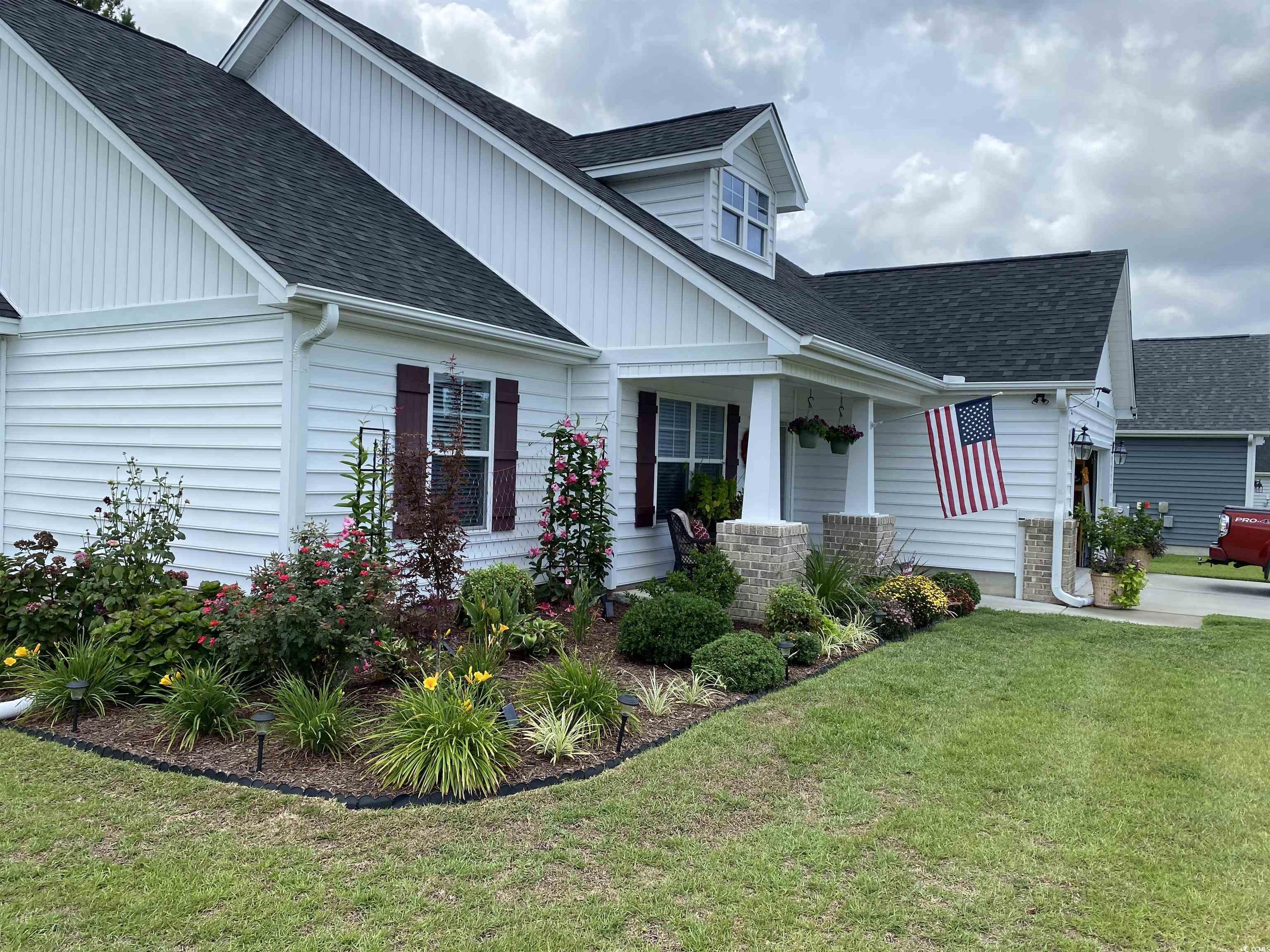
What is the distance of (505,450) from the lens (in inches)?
369

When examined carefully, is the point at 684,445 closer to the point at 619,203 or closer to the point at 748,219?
the point at 619,203

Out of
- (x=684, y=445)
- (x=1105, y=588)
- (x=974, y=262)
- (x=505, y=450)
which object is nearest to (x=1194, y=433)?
(x=974, y=262)

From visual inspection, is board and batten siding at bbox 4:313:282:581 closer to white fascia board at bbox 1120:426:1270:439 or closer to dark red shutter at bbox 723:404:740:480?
dark red shutter at bbox 723:404:740:480

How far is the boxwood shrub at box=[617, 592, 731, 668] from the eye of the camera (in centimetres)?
758

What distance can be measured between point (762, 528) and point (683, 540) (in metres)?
1.37

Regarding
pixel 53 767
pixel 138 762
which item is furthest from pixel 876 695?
pixel 53 767

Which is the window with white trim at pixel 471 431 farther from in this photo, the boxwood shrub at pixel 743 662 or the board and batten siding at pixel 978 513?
the board and batten siding at pixel 978 513

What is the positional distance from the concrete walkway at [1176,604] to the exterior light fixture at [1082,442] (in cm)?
207

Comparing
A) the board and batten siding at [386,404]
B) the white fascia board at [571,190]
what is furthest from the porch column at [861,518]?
the board and batten siding at [386,404]

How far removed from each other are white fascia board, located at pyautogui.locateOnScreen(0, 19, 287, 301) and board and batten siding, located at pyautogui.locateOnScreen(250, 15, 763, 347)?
343 centimetres

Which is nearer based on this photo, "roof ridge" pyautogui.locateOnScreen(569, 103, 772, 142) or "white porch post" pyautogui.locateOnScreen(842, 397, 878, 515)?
"roof ridge" pyautogui.locateOnScreen(569, 103, 772, 142)

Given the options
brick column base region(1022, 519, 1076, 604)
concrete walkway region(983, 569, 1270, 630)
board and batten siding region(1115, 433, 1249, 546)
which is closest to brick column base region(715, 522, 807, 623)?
concrete walkway region(983, 569, 1270, 630)

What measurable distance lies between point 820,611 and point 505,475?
353cm

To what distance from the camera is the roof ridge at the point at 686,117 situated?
38.5 ft
